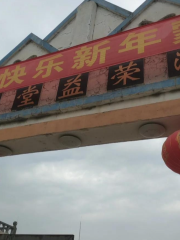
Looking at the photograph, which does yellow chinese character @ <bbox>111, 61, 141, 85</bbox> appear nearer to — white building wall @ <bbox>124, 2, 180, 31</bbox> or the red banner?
the red banner

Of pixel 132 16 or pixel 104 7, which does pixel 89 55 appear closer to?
pixel 132 16

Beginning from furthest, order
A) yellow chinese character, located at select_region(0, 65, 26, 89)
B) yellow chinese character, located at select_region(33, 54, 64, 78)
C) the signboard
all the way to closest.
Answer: yellow chinese character, located at select_region(0, 65, 26, 89) < yellow chinese character, located at select_region(33, 54, 64, 78) < the signboard

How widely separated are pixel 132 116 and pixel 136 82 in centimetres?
82

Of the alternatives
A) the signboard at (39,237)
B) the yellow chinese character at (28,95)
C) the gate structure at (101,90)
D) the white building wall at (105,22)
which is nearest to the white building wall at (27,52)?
the gate structure at (101,90)

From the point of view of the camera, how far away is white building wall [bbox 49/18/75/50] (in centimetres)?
836

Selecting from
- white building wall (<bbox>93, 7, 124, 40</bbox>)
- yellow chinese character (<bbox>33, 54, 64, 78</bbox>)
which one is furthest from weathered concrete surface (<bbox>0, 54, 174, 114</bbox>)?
white building wall (<bbox>93, 7, 124, 40</bbox>)

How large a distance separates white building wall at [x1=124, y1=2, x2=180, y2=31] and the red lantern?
14.4 ft

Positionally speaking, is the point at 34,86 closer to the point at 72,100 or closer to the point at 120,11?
the point at 72,100

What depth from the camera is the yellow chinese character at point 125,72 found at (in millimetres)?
5688

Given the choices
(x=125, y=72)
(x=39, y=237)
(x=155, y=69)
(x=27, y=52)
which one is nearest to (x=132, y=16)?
(x=125, y=72)

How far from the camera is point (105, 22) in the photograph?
811cm

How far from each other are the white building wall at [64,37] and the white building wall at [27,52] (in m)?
0.48

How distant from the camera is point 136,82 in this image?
5.53m

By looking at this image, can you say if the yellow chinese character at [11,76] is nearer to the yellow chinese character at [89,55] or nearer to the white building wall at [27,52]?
the white building wall at [27,52]
